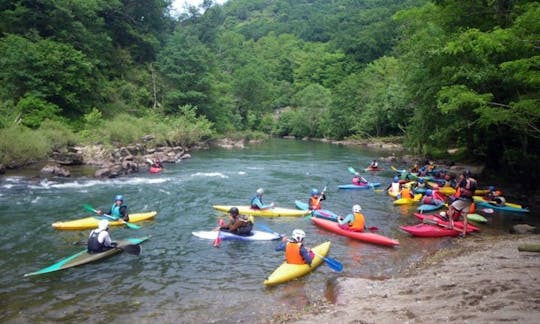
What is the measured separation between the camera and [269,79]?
262 ft

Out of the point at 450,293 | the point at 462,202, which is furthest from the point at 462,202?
the point at 450,293

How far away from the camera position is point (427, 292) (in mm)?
6383

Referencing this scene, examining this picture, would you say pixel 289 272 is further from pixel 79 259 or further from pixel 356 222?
pixel 79 259

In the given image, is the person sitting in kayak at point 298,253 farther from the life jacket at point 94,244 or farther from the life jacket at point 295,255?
the life jacket at point 94,244

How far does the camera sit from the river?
7.14 m

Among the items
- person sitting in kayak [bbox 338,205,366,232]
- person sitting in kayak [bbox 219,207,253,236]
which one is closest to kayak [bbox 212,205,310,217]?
person sitting in kayak [bbox 338,205,366,232]

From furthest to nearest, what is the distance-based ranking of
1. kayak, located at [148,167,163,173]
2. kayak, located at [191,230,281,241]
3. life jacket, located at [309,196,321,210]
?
kayak, located at [148,167,163,173], life jacket, located at [309,196,321,210], kayak, located at [191,230,281,241]

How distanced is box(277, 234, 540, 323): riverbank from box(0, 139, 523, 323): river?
27.9 inches

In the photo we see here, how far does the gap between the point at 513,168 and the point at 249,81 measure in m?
44.3

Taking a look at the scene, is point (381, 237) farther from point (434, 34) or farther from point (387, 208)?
point (434, 34)

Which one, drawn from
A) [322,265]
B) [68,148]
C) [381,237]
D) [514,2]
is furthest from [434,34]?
[68,148]

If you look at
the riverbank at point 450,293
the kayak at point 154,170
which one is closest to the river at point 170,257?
the riverbank at point 450,293

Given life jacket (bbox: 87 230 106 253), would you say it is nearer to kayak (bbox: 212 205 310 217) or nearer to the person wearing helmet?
kayak (bbox: 212 205 310 217)

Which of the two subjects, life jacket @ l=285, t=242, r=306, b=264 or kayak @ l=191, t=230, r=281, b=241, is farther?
kayak @ l=191, t=230, r=281, b=241
